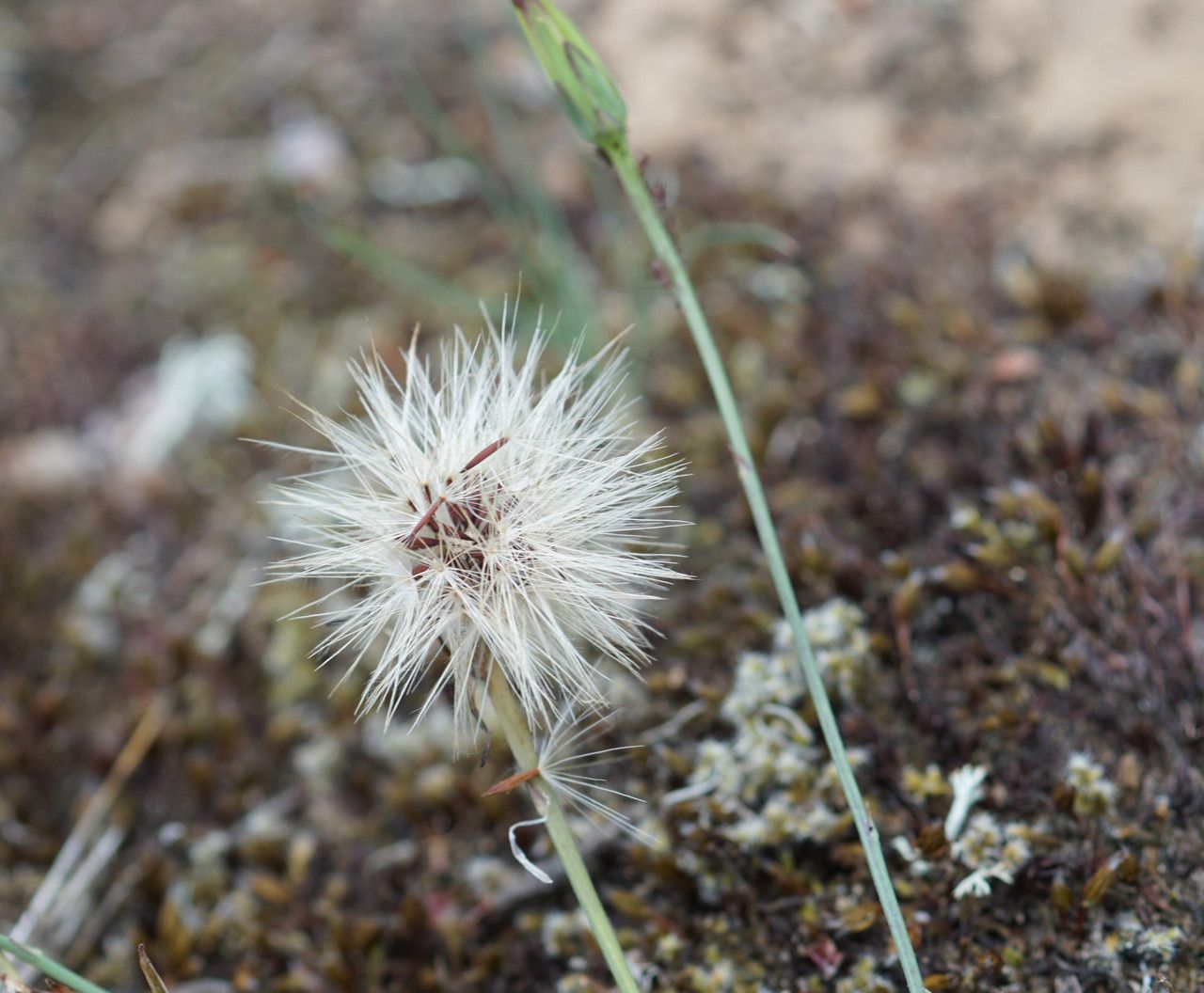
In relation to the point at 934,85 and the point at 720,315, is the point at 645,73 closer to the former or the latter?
the point at 934,85

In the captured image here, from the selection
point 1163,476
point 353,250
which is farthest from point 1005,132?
point 353,250

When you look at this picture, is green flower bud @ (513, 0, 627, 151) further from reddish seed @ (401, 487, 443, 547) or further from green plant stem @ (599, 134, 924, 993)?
reddish seed @ (401, 487, 443, 547)

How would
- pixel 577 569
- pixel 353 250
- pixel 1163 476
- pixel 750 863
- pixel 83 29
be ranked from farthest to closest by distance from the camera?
1. pixel 83 29
2. pixel 353 250
3. pixel 1163 476
4. pixel 750 863
5. pixel 577 569

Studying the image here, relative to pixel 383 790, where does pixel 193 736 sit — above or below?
above

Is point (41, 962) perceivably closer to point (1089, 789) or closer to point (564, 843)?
point (564, 843)

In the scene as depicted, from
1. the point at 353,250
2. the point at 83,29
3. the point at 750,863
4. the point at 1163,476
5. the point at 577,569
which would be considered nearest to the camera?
the point at 577,569

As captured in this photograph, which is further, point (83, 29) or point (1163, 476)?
point (83, 29)

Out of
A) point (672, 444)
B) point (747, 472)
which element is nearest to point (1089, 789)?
point (747, 472)
